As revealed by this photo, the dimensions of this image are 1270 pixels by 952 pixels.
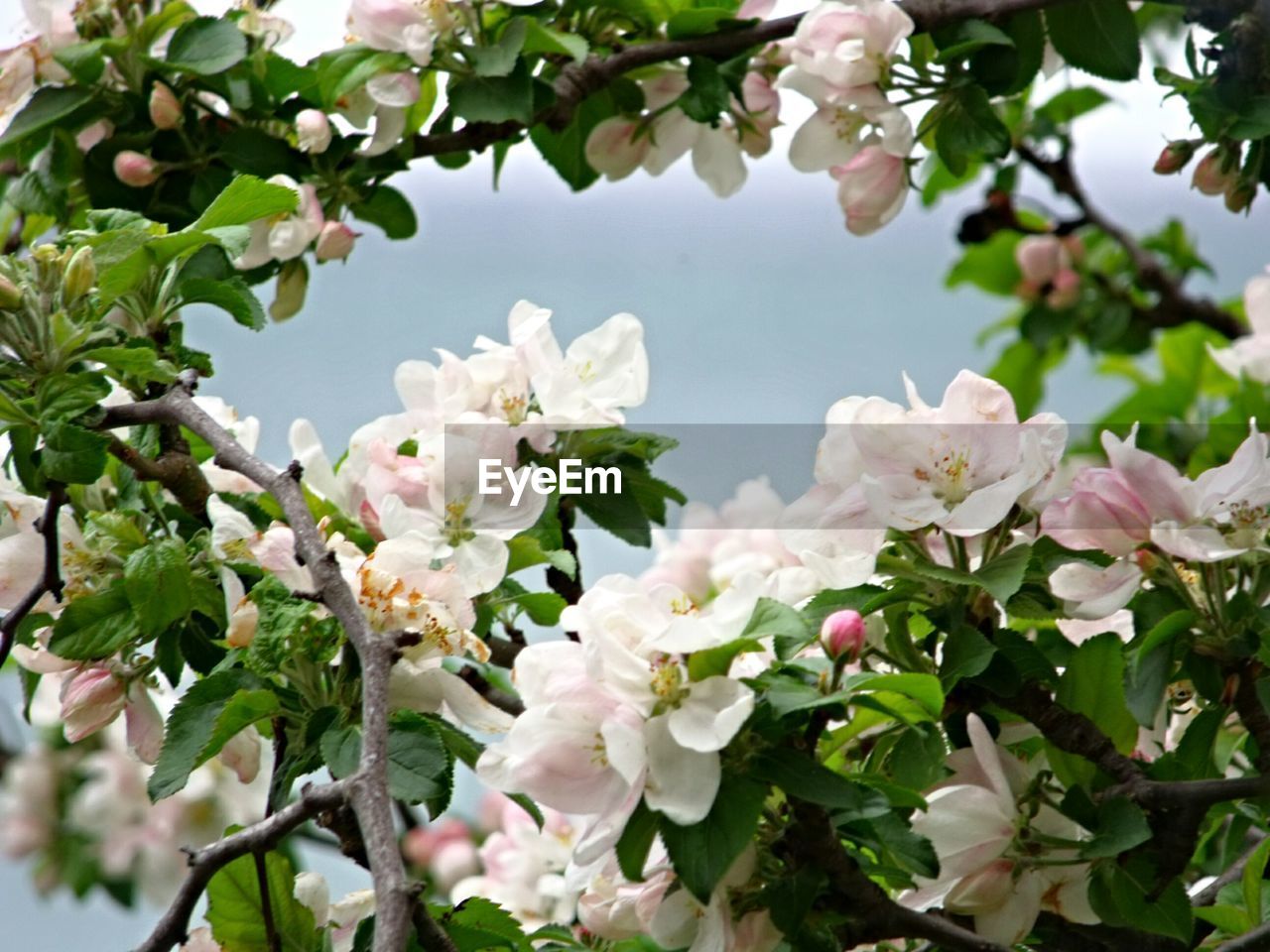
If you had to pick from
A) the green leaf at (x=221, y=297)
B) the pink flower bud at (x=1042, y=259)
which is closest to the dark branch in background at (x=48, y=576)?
the green leaf at (x=221, y=297)

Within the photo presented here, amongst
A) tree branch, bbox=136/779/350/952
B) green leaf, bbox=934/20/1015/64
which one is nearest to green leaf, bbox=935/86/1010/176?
green leaf, bbox=934/20/1015/64

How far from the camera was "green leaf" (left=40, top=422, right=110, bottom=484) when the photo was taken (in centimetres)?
83

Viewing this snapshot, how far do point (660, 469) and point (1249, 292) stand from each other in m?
0.57

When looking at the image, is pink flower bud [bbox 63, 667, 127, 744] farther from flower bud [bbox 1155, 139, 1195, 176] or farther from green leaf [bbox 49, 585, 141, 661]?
flower bud [bbox 1155, 139, 1195, 176]

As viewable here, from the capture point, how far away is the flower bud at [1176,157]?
1.16 metres

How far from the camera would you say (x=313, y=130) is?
1.14 m

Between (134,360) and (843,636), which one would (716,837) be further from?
(134,360)

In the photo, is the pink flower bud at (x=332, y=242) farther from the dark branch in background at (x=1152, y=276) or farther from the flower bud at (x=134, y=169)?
the dark branch in background at (x=1152, y=276)

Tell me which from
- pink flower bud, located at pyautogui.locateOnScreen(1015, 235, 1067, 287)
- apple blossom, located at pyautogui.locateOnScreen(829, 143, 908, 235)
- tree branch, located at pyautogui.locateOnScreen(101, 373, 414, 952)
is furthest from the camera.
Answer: pink flower bud, located at pyautogui.locateOnScreen(1015, 235, 1067, 287)

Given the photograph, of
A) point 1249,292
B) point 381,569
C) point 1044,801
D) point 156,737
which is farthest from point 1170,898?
point 1249,292

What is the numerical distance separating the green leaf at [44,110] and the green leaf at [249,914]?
1.80ft

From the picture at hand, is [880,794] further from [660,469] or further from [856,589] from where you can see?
[660,469]

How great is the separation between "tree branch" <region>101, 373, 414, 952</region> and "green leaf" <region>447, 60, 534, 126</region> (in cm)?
32

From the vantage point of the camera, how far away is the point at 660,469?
3.85ft
